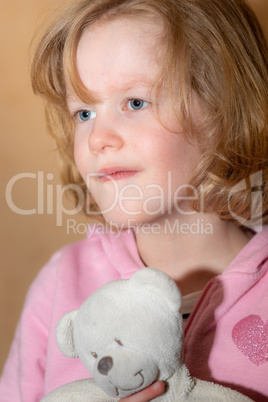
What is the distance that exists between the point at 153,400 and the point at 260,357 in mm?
219

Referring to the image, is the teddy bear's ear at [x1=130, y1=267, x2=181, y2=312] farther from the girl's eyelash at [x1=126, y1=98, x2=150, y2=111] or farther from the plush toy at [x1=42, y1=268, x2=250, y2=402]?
the girl's eyelash at [x1=126, y1=98, x2=150, y2=111]

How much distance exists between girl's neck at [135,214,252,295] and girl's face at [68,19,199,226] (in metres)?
0.07

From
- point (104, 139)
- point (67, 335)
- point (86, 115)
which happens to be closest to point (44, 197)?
point (86, 115)

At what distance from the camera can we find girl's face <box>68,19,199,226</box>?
2.85 ft

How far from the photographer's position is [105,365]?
0.64 m

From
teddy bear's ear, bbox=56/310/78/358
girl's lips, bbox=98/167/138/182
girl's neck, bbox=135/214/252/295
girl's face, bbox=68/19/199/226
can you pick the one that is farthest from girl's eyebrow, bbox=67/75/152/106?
teddy bear's ear, bbox=56/310/78/358

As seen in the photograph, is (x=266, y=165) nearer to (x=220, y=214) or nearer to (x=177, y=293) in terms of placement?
(x=220, y=214)

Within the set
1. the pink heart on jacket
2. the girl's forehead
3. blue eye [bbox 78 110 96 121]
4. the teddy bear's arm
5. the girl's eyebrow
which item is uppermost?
the girl's forehead

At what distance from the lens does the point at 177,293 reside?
0.67 metres

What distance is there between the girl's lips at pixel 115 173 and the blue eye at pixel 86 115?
11cm

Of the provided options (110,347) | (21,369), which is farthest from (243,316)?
(21,369)

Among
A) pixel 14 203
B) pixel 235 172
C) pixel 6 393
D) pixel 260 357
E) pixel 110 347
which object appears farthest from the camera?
pixel 14 203

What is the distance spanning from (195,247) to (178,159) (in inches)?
6.8

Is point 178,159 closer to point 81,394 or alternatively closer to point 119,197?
point 119,197
